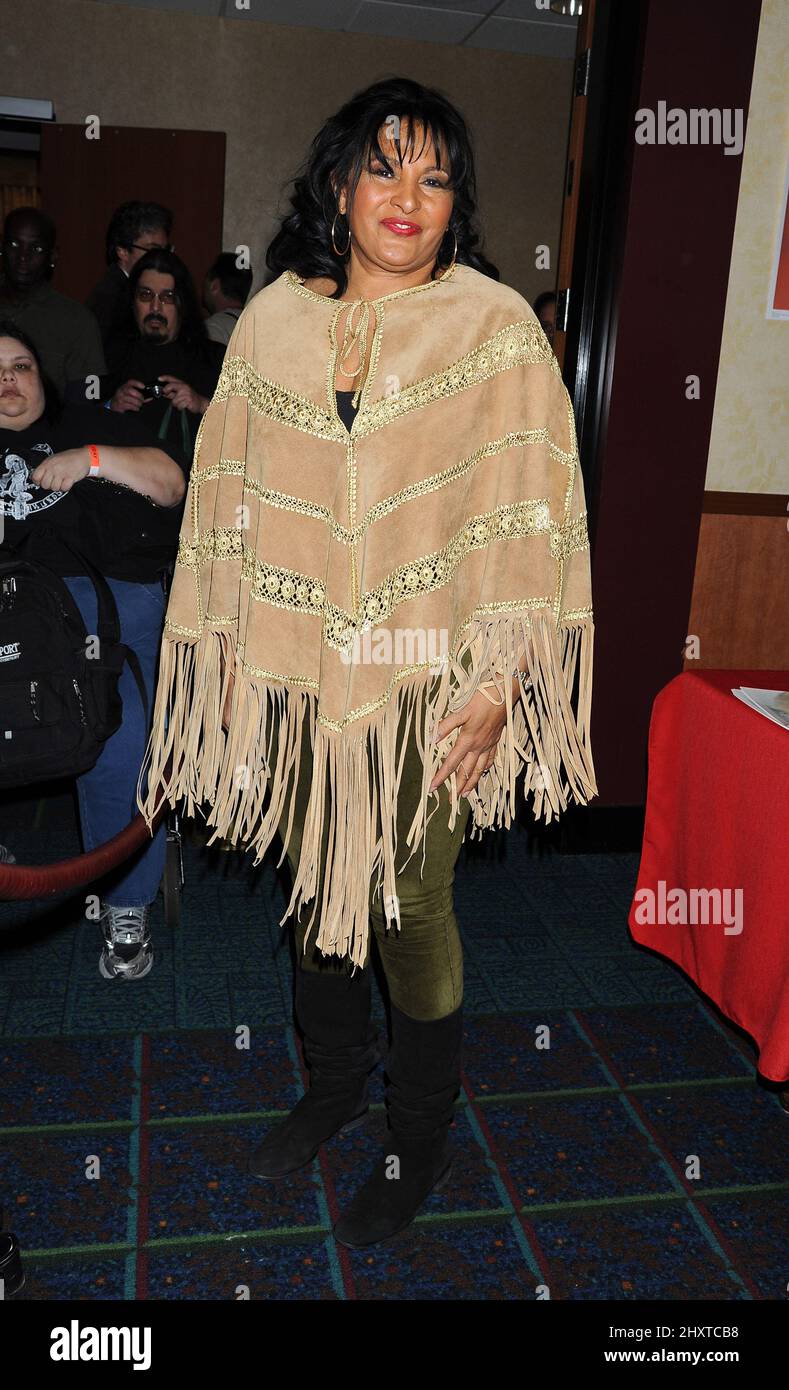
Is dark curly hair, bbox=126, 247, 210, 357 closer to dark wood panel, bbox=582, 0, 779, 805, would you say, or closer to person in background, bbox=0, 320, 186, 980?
person in background, bbox=0, 320, 186, 980

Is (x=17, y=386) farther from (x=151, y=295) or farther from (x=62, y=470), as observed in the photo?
(x=151, y=295)

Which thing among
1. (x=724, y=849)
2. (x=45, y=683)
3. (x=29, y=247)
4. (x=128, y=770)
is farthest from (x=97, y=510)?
(x=29, y=247)

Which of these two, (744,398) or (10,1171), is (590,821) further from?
(10,1171)

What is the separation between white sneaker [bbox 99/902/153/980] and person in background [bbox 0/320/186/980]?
19 centimetres

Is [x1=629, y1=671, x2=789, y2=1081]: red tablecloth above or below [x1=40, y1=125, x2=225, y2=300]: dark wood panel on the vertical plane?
below

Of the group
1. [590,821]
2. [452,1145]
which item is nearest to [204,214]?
[590,821]

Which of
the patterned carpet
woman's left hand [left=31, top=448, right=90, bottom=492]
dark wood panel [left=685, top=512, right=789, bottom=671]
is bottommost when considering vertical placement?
the patterned carpet

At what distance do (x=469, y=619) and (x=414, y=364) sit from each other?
1.08 feet

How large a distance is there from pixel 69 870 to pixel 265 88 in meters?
5.55

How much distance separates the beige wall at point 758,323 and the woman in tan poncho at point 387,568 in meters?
1.77

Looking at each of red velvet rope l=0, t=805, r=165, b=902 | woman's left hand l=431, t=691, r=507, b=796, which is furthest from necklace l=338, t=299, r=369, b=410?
red velvet rope l=0, t=805, r=165, b=902

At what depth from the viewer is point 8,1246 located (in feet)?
4.57

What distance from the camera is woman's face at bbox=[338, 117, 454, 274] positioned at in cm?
121

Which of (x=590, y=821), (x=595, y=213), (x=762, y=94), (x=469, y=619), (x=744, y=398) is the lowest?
(x=590, y=821)
